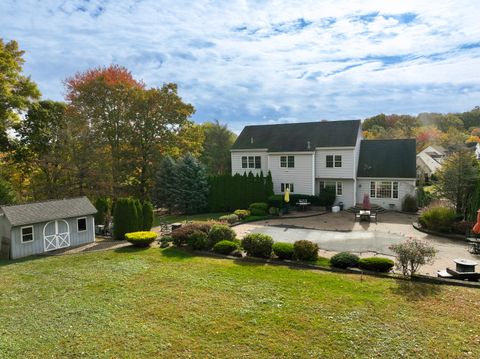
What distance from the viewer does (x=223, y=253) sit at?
15656 millimetres

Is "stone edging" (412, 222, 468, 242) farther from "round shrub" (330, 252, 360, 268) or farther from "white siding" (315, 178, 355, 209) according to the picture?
"round shrub" (330, 252, 360, 268)

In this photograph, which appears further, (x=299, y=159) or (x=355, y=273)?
(x=299, y=159)

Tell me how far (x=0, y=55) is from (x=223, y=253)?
22504 mm

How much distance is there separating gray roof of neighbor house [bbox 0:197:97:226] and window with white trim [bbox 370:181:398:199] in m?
24.1

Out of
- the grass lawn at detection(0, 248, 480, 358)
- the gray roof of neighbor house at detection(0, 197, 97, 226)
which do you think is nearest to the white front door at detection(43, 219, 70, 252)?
the gray roof of neighbor house at detection(0, 197, 97, 226)

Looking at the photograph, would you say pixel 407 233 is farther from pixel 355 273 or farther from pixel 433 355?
pixel 433 355

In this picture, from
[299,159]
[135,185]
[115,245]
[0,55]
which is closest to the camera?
[115,245]

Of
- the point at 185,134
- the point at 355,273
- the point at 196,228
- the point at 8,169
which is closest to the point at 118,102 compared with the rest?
the point at 185,134

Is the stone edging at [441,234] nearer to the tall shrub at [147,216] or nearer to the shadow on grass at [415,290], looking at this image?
the shadow on grass at [415,290]

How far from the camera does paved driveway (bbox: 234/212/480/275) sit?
15.6 metres

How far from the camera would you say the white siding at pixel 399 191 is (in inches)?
1089

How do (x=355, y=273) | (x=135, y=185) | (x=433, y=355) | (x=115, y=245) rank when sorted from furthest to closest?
(x=135, y=185) < (x=115, y=245) < (x=355, y=273) < (x=433, y=355)

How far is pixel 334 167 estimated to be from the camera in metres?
29.7

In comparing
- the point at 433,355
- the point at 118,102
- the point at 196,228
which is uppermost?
the point at 118,102
